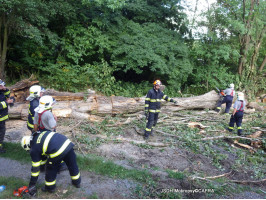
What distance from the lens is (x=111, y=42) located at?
11266mm

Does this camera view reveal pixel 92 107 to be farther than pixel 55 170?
Yes

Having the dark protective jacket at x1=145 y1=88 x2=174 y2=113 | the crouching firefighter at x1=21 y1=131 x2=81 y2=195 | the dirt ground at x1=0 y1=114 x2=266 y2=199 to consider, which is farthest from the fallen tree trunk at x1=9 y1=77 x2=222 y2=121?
the crouching firefighter at x1=21 y1=131 x2=81 y2=195

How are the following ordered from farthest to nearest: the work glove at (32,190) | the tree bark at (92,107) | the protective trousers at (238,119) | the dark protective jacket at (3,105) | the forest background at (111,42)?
the forest background at (111,42)
the protective trousers at (238,119)
the tree bark at (92,107)
the dark protective jacket at (3,105)
the work glove at (32,190)

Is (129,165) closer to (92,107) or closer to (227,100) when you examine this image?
(92,107)

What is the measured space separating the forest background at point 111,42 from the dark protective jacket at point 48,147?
21.4ft

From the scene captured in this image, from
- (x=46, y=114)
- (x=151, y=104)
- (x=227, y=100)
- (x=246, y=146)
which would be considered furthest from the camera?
(x=227, y=100)

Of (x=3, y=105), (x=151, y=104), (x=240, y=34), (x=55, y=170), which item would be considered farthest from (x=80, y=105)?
(x=240, y=34)

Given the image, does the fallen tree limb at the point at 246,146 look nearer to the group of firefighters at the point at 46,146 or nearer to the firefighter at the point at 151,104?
the firefighter at the point at 151,104

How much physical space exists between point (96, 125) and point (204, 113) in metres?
5.40

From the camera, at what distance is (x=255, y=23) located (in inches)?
551

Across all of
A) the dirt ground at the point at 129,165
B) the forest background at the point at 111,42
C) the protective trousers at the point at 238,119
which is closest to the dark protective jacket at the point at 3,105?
the dirt ground at the point at 129,165

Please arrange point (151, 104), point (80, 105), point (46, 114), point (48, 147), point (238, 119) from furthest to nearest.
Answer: point (80, 105), point (238, 119), point (151, 104), point (46, 114), point (48, 147)

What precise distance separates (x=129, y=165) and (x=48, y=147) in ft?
7.32

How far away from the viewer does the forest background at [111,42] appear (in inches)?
390
